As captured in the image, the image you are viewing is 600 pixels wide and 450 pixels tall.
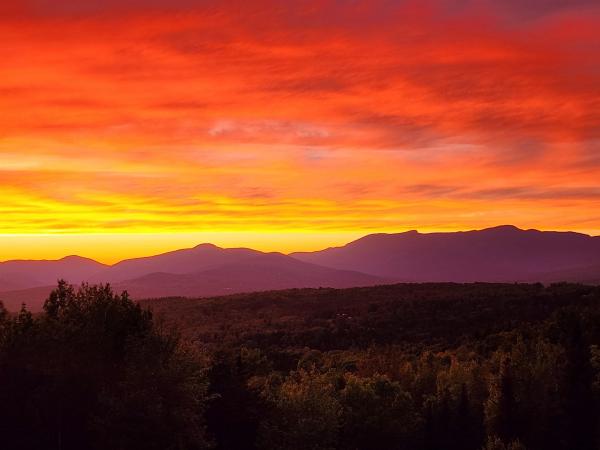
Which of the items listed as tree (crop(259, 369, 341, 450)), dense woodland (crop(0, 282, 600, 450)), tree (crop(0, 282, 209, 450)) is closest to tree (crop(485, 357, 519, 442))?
dense woodland (crop(0, 282, 600, 450))

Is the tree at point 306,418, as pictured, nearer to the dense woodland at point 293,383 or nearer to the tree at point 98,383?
the dense woodland at point 293,383

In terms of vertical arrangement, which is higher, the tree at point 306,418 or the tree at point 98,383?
the tree at point 98,383

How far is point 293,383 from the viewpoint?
63625 millimetres

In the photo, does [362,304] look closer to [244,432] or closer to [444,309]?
[444,309]

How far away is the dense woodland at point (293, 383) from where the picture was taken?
111 ft

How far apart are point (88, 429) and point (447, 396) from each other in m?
35.7

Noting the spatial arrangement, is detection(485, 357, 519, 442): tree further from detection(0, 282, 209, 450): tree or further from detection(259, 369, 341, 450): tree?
detection(0, 282, 209, 450): tree

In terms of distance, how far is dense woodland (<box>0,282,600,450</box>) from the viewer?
3372 centimetres

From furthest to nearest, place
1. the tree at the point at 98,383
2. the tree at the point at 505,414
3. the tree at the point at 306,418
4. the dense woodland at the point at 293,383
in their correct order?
the tree at the point at 505,414 → the tree at the point at 306,418 → the dense woodland at the point at 293,383 → the tree at the point at 98,383

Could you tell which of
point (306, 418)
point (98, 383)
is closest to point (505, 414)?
point (306, 418)

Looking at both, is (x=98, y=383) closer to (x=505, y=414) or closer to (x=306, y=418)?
(x=306, y=418)

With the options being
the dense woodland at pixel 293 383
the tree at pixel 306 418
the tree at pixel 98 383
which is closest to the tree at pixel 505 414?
the dense woodland at pixel 293 383

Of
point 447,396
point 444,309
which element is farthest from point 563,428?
point 444,309

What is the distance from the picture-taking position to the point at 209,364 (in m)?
44.7
